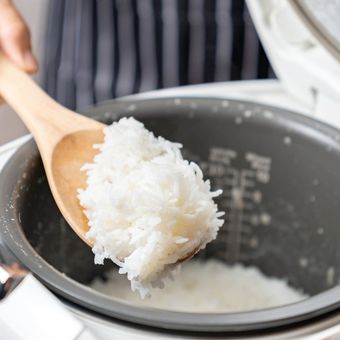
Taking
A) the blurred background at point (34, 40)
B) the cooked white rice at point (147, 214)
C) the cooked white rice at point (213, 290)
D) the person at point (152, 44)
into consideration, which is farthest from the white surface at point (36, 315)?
the blurred background at point (34, 40)

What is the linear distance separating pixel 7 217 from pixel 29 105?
0.53 ft

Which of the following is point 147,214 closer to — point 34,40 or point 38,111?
point 38,111

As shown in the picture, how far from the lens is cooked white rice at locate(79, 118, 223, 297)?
1.90 feet

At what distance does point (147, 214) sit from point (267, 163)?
318 millimetres

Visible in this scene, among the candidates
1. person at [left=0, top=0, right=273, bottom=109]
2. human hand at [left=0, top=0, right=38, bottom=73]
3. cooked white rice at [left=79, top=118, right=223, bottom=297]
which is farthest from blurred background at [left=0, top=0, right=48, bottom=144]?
cooked white rice at [left=79, top=118, right=223, bottom=297]

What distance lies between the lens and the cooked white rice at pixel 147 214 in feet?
1.90

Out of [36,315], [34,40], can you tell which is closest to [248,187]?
[36,315]

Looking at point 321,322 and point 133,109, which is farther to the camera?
point 133,109

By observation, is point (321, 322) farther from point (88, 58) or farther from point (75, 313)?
point (88, 58)

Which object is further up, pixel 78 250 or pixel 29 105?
pixel 29 105

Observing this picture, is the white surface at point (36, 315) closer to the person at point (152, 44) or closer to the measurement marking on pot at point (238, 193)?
the measurement marking on pot at point (238, 193)

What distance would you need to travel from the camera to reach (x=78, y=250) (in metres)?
0.85

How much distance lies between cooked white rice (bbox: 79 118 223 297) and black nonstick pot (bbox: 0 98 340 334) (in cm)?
11

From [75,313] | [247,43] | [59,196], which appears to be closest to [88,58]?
[247,43]
